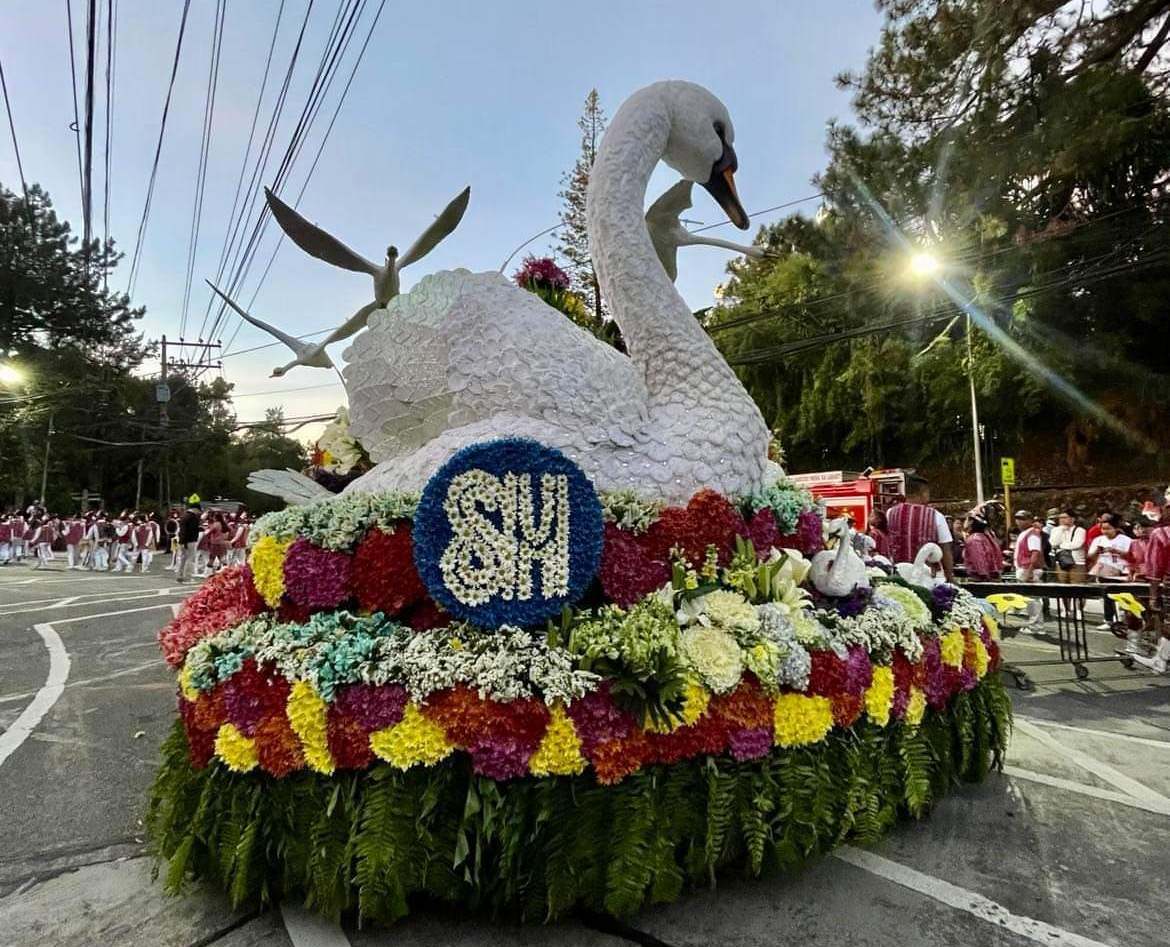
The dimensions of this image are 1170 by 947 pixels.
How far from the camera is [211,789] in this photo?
2141 mm

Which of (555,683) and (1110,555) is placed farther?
(1110,555)

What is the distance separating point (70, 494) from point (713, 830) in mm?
45072

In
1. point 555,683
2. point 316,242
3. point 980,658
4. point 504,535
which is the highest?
point 316,242

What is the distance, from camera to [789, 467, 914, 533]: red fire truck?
13820mm

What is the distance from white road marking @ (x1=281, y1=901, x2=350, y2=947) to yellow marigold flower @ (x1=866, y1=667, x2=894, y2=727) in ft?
5.77

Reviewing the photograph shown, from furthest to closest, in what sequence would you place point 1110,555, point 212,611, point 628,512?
point 1110,555 → point 212,611 → point 628,512

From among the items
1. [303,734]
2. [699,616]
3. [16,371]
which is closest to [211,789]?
[303,734]

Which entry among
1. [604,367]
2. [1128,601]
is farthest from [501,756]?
[1128,601]

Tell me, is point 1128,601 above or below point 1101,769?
above

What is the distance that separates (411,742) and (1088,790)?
3.02 meters

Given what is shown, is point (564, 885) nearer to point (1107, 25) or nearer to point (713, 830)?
point (713, 830)

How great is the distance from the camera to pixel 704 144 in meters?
3.76

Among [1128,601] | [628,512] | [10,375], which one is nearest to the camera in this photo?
[628,512]

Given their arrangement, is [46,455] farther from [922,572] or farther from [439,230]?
[922,572]
